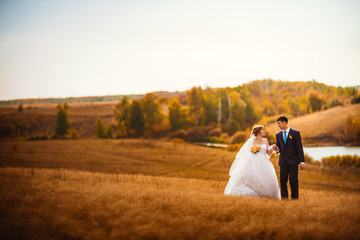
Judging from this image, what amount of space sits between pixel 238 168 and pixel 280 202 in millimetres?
2173

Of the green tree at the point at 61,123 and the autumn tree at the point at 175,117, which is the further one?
the autumn tree at the point at 175,117

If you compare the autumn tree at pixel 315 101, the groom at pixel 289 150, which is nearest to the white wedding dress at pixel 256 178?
the groom at pixel 289 150

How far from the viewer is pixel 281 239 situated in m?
6.44

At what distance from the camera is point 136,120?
3410 inches

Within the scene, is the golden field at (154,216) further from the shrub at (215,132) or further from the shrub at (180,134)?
the shrub at (215,132)

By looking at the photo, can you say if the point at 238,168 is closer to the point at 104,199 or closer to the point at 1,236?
the point at 104,199

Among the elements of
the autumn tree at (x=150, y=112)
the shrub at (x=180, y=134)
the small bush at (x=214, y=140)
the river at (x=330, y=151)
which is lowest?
the river at (x=330, y=151)

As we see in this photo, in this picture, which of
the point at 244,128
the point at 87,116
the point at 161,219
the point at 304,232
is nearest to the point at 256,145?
the point at 304,232

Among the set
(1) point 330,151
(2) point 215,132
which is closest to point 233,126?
(2) point 215,132

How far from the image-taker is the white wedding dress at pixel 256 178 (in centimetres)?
1007

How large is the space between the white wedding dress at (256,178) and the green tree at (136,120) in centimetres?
7772

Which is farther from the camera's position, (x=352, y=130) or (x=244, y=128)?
(x=244, y=128)

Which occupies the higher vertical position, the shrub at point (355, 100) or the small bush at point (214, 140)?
the shrub at point (355, 100)

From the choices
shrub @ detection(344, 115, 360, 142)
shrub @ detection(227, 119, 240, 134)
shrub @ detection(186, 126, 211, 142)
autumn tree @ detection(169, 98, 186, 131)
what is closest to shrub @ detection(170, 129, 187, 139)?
shrub @ detection(186, 126, 211, 142)
